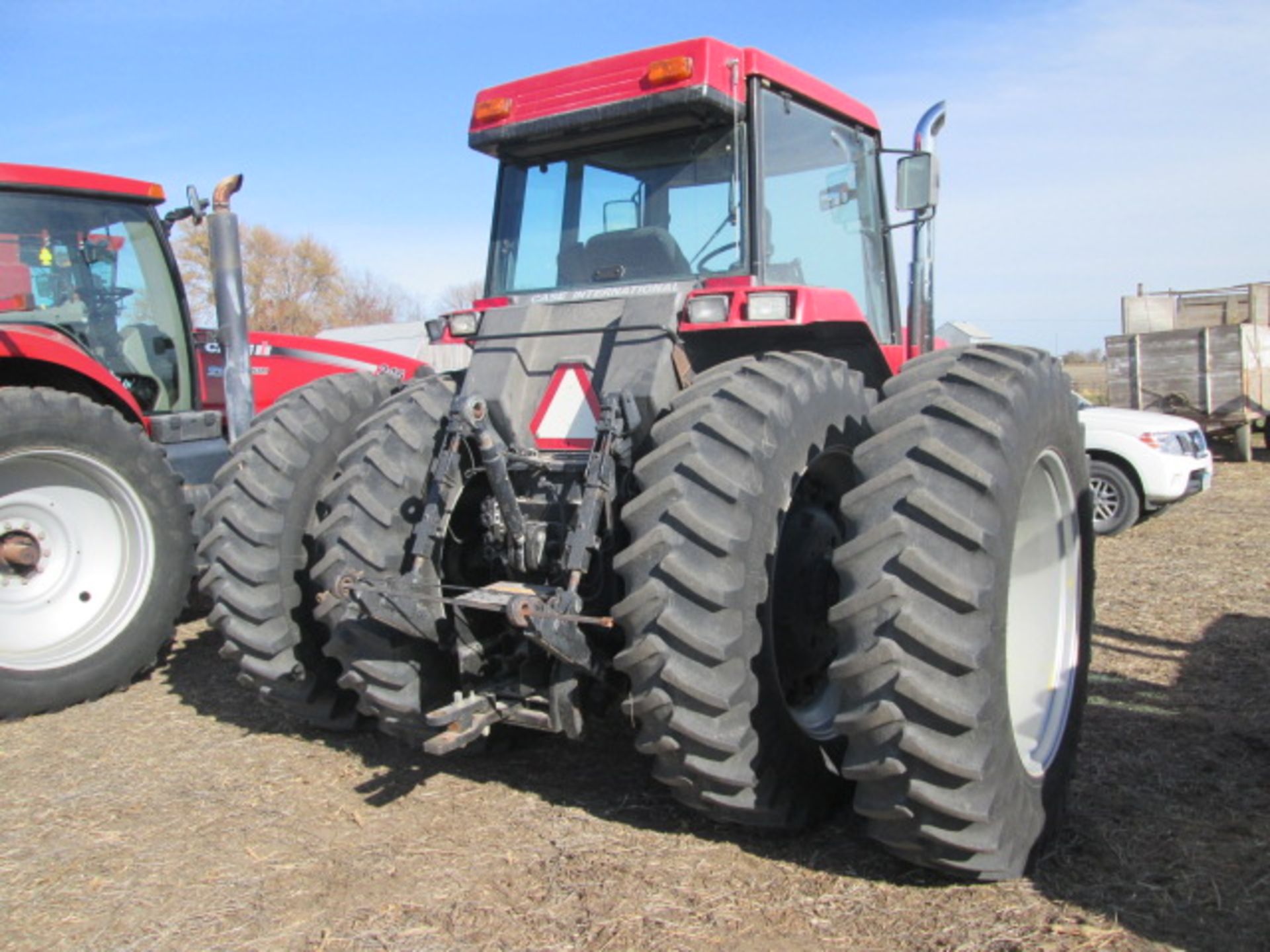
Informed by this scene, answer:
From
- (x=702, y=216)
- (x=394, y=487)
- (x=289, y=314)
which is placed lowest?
(x=394, y=487)

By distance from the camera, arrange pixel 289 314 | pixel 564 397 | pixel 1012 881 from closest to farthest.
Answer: pixel 1012 881 < pixel 564 397 < pixel 289 314

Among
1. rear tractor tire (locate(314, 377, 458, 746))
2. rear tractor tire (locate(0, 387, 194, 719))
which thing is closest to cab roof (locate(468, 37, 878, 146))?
rear tractor tire (locate(314, 377, 458, 746))

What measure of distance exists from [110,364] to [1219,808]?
597cm

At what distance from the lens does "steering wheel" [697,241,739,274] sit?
13.2 ft

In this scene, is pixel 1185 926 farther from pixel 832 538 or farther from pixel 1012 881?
pixel 832 538

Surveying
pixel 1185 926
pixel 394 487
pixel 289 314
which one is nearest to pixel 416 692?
pixel 394 487

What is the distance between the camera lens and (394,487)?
3.59m

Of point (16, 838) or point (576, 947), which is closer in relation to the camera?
point (576, 947)

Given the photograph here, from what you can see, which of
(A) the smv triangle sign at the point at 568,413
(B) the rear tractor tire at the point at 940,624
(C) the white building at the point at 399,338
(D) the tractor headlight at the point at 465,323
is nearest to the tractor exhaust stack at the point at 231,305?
(D) the tractor headlight at the point at 465,323

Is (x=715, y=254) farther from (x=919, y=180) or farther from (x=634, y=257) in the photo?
(x=919, y=180)

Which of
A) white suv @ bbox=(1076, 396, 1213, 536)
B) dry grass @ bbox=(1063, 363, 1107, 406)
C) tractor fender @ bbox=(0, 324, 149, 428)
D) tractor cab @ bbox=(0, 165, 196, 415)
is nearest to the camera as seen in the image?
tractor fender @ bbox=(0, 324, 149, 428)

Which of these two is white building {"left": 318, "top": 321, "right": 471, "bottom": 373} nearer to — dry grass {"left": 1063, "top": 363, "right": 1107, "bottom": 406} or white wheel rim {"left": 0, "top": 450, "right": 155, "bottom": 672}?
dry grass {"left": 1063, "top": 363, "right": 1107, "bottom": 406}

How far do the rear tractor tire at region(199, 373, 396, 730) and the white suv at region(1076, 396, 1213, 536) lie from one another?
7397mm

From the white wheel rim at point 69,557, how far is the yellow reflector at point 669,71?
3.29 metres
